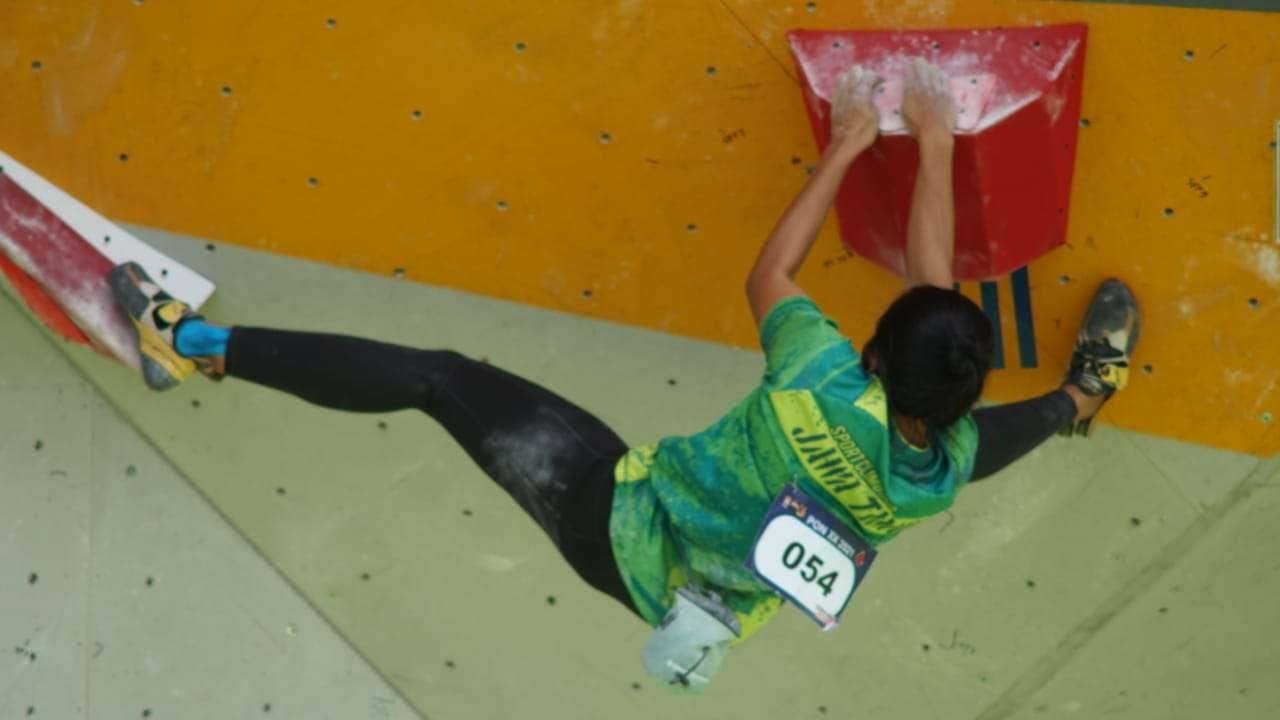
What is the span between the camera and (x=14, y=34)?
290cm

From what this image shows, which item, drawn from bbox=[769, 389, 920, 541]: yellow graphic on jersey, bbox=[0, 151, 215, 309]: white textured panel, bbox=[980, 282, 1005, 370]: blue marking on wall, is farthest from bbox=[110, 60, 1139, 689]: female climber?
bbox=[0, 151, 215, 309]: white textured panel

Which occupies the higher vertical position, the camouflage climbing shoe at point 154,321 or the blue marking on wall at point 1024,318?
the blue marking on wall at point 1024,318

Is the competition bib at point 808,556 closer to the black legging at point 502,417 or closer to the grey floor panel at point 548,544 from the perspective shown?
the black legging at point 502,417

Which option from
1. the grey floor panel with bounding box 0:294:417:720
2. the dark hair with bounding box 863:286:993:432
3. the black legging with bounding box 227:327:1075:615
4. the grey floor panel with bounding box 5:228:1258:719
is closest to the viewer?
the dark hair with bounding box 863:286:993:432

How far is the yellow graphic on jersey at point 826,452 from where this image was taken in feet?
7.09

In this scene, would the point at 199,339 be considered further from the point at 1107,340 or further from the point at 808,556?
the point at 1107,340

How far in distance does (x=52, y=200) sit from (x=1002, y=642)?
165 cm

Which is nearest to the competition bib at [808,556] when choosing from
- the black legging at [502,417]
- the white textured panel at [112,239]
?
the black legging at [502,417]

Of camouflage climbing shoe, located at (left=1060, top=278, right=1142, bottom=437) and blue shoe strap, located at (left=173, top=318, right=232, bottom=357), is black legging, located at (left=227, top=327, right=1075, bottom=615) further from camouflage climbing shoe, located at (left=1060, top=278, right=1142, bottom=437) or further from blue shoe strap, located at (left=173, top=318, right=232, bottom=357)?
camouflage climbing shoe, located at (left=1060, top=278, right=1142, bottom=437)

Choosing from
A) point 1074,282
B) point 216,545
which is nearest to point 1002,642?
point 1074,282

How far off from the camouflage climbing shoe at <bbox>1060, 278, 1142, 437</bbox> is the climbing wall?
0.10 ft

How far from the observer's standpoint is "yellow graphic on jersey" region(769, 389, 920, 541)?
216 cm

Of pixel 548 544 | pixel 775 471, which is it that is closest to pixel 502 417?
pixel 775 471

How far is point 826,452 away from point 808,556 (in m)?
0.13
